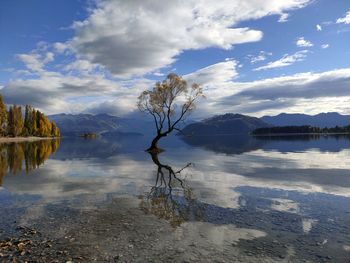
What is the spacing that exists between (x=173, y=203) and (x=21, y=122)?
162m

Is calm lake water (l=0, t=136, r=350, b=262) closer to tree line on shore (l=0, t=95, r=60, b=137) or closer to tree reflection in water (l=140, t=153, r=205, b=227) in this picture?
tree reflection in water (l=140, t=153, r=205, b=227)

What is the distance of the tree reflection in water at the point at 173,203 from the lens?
17.8 meters

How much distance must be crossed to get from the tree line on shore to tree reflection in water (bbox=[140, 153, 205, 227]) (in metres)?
131

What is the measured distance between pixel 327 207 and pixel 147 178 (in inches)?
697

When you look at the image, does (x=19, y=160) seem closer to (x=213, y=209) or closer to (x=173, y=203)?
(x=173, y=203)

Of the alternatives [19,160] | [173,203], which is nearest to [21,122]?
[19,160]

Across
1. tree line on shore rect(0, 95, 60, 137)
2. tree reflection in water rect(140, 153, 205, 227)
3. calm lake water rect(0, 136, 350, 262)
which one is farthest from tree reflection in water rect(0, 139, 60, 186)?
tree line on shore rect(0, 95, 60, 137)

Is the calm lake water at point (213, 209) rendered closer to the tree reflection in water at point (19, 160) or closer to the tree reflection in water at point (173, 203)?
the tree reflection in water at point (173, 203)

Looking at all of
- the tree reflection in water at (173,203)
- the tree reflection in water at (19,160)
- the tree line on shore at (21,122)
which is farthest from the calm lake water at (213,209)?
the tree line on shore at (21,122)

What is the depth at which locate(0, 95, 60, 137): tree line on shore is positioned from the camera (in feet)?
482

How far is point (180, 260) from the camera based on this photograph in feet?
39.1

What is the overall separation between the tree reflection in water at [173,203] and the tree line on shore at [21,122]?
430 feet

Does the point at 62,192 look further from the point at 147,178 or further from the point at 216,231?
the point at 216,231

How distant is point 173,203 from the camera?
822 inches
